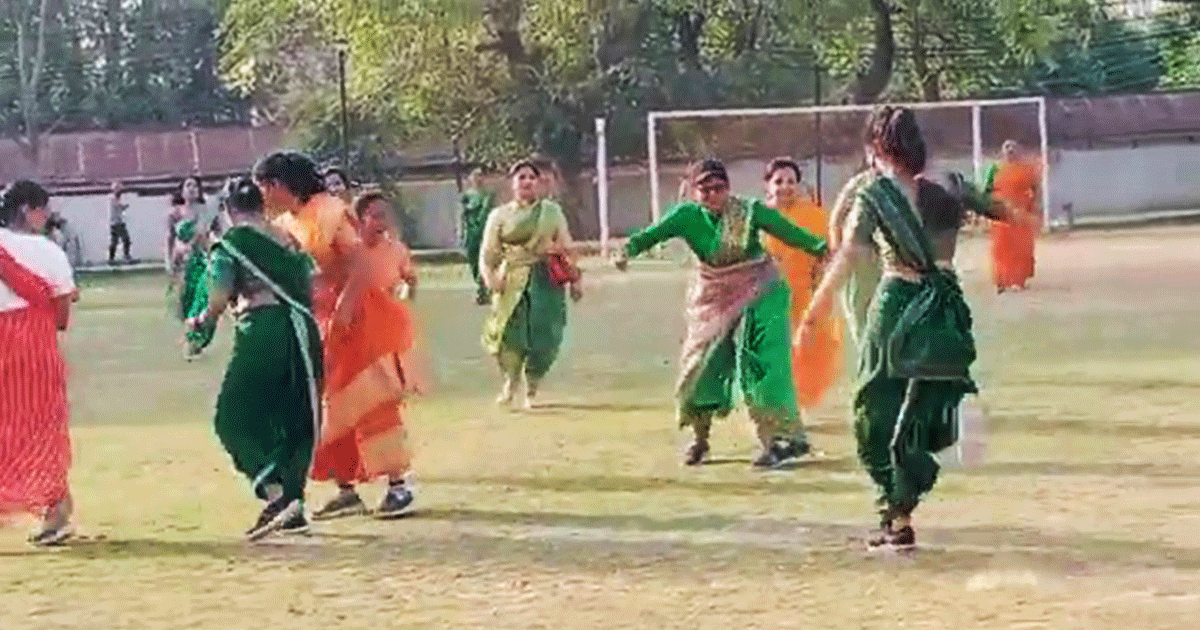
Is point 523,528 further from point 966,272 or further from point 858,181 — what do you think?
point 966,272

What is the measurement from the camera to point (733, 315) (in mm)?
11930

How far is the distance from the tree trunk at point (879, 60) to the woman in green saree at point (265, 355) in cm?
3399

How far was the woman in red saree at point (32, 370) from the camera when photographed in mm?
9922

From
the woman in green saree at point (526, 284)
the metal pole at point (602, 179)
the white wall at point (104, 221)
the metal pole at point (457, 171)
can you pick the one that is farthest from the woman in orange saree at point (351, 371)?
the white wall at point (104, 221)

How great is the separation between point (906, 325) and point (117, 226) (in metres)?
35.6

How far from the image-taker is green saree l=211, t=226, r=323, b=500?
386 inches

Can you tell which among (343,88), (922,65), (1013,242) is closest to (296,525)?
Answer: (1013,242)

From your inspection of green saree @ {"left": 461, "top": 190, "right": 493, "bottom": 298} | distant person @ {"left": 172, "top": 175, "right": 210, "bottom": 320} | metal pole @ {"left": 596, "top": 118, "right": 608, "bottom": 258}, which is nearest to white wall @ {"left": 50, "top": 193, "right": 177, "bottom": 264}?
metal pole @ {"left": 596, "top": 118, "right": 608, "bottom": 258}

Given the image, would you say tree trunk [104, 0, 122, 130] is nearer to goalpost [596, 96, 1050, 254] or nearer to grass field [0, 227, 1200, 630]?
goalpost [596, 96, 1050, 254]

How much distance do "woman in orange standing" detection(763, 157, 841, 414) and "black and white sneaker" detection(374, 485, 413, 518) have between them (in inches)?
118

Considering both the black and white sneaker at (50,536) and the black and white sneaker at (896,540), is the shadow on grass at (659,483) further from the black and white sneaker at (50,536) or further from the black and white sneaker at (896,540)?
the black and white sneaker at (50,536)

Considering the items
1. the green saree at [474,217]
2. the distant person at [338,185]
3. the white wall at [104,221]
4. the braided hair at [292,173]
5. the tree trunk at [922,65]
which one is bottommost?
the white wall at [104,221]

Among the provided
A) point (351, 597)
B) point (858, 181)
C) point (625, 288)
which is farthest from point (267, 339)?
point (625, 288)

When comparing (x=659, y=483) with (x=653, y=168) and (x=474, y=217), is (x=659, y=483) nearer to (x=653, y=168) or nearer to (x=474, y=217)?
(x=474, y=217)
